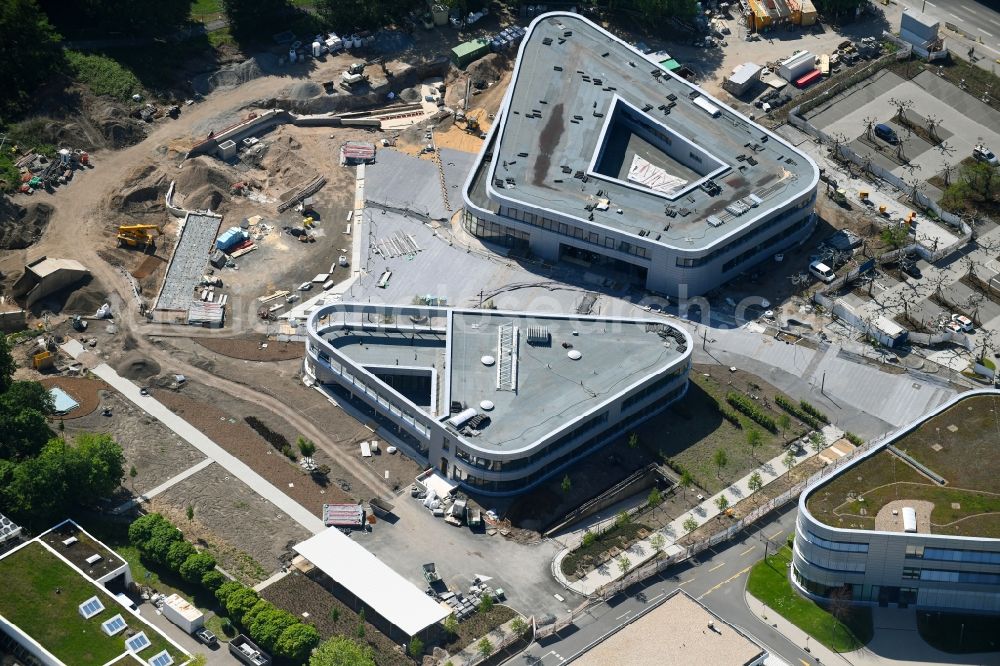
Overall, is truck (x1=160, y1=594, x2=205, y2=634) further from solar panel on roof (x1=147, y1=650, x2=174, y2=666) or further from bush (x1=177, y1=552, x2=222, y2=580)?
solar panel on roof (x1=147, y1=650, x2=174, y2=666)

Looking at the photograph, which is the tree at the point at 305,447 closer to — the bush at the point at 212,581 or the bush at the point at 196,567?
the bush at the point at 196,567

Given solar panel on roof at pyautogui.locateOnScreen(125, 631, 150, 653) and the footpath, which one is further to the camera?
the footpath

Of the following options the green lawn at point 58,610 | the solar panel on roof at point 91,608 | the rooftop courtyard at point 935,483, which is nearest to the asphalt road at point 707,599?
the rooftop courtyard at point 935,483

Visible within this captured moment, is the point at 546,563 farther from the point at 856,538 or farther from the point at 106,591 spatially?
the point at 106,591

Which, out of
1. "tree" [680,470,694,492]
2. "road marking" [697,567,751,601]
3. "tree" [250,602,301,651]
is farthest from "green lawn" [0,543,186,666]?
"tree" [680,470,694,492]

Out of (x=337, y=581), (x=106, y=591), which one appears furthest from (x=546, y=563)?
(x=106, y=591)
